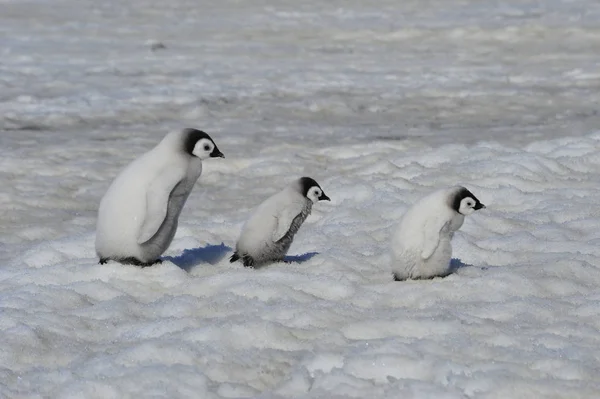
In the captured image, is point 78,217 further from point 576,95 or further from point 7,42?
point 7,42

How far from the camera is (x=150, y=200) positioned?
17.9 ft

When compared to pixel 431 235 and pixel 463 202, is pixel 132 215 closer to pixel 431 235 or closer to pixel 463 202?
pixel 431 235

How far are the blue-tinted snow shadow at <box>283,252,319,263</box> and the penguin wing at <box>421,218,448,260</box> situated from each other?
0.90 metres

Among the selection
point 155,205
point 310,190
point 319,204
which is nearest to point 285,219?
point 310,190

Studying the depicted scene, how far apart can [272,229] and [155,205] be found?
682mm

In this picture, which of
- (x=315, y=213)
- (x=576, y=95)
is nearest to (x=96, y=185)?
(x=315, y=213)

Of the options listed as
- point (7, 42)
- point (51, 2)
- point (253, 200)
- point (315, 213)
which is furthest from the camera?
point (51, 2)

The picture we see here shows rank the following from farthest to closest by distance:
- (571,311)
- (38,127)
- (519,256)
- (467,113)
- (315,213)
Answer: (467,113), (38,127), (315,213), (519,256), (571,311)

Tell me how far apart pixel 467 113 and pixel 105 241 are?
26.0 ft

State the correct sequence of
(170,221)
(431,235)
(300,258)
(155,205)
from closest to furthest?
(431,235) < (155,205) < (170,221) < (300,258)

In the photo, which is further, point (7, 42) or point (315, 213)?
point (7, 42)

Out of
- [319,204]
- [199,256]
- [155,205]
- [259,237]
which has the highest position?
[155,205]

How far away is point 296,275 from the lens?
547 centimetres

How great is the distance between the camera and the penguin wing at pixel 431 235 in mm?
5316
